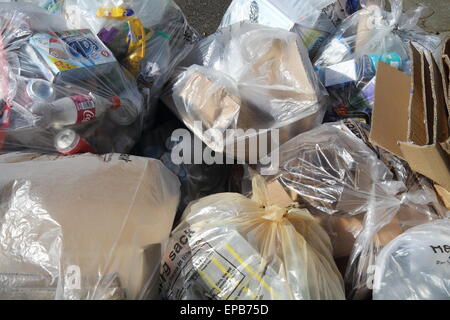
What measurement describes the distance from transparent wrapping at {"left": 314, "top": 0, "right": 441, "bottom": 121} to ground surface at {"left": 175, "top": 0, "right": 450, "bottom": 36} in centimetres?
77

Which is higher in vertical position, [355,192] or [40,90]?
[40,90]

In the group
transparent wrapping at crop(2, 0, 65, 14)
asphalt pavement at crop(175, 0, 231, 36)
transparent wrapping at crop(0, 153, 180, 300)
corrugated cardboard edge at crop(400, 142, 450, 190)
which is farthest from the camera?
asphalt pavement at crop(175, 0, 231, 36)

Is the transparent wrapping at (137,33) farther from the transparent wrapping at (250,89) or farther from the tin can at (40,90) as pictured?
the tin can at (40,90)

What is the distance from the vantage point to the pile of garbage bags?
877 mm

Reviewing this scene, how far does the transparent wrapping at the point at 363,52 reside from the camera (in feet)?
4.93

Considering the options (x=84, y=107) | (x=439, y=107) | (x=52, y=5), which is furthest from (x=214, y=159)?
(x=52, y=5)

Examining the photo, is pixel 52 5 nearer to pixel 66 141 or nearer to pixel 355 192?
pixel 66 141

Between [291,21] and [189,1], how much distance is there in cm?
125

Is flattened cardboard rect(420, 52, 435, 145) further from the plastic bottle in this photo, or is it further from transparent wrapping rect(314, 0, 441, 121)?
the plastic bottle

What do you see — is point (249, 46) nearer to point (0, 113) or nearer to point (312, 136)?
point (312, 136)

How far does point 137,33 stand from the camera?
1.35m

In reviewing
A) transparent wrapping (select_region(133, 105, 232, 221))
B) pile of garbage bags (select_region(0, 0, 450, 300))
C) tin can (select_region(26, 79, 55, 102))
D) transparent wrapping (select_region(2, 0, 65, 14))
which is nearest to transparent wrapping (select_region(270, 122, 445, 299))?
pile of garbage bags (select_region(0, 0, 450, 300))

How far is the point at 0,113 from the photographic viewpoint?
1093 mm

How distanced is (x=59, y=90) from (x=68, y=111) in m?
0.07
